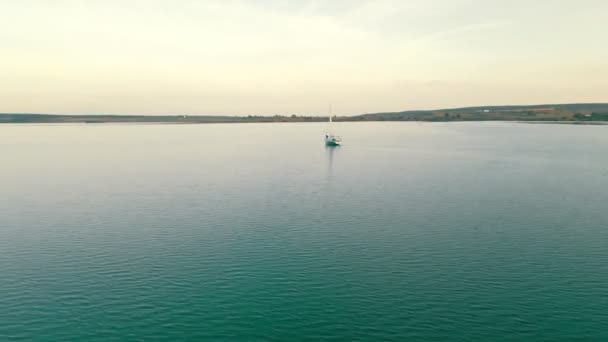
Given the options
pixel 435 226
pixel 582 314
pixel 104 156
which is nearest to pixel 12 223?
pixel 435 226

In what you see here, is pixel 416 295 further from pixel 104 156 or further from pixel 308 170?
pixel 104 156

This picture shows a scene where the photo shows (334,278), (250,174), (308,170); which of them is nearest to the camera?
(334,278)

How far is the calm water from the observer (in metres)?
Result: 40.7

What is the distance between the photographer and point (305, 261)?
56.2 meters

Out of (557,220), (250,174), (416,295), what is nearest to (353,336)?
(416,295)

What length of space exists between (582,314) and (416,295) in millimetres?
15454

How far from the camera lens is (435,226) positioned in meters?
72.0

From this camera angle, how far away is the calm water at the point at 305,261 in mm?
40688

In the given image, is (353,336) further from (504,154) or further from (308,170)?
(504,154)

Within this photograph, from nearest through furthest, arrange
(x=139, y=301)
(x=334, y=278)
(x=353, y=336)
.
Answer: (x=353, y=336), (x=139, y=301), (x=334, y=278)

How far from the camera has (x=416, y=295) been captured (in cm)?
4606

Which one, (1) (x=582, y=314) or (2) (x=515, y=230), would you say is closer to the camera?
(1) (x=582, y=314)

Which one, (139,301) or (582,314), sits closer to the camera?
(582,314)

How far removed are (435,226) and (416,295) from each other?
2802 cm
